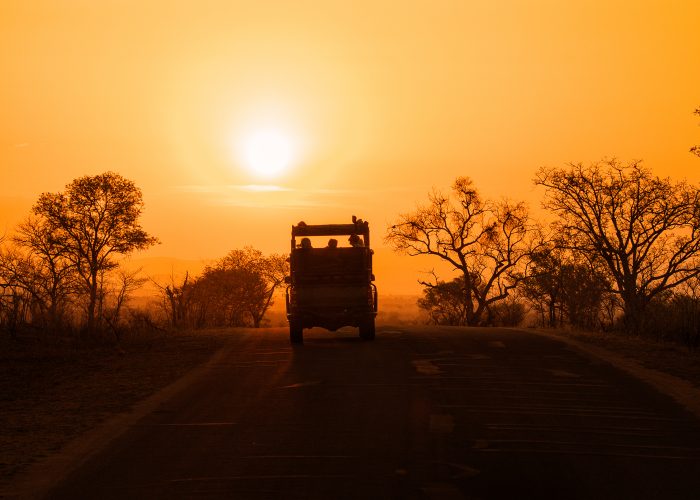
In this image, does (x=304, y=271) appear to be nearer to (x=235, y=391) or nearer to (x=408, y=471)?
(x=235, y=391)

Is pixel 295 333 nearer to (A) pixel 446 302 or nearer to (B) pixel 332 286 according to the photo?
(B) pixel 332 286

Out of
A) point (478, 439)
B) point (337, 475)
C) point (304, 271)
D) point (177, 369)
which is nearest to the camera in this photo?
point (337, 475)

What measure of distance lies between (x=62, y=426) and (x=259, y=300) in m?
64.6

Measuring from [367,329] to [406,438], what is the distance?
15.4 meters

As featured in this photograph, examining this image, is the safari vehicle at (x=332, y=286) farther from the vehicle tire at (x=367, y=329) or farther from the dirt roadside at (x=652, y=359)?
the dirt roadside at (x=652, y=359)

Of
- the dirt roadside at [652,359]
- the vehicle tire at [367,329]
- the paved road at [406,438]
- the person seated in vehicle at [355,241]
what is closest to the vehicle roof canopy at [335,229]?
the person seated in vehicle at [355,241]

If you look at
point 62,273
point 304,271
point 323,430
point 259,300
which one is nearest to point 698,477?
point 323,430

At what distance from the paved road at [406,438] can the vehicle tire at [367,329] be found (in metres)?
7.40

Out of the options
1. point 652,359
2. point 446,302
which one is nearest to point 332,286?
point 652,359

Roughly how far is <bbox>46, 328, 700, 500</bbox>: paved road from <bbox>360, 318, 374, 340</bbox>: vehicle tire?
24.3ft

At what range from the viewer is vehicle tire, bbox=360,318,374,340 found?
85.7 feet

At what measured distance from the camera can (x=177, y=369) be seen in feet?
62.5

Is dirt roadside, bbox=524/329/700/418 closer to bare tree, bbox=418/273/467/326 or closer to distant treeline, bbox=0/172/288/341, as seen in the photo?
distant treeline, bbox=0/172/288/341

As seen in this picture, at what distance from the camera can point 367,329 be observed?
2622 cm
